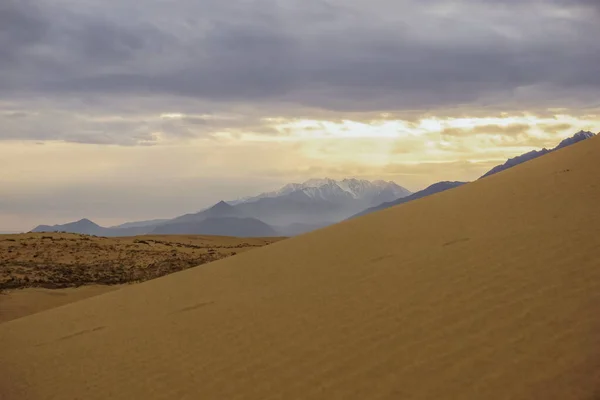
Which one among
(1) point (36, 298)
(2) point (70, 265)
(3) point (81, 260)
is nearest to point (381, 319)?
(1) point (36, 298)

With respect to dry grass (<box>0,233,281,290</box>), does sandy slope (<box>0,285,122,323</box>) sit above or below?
below

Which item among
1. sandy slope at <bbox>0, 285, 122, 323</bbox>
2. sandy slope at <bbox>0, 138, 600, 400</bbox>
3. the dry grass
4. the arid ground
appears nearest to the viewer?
sandy slope at <bbox>0, 138, 600, 400</bbox>

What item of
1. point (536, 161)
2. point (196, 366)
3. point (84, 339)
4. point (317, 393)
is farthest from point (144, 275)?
point (317, 393)

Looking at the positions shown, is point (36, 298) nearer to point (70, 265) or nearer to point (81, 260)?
point (70, 265)

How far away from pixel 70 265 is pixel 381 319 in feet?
69.8

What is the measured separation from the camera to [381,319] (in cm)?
738

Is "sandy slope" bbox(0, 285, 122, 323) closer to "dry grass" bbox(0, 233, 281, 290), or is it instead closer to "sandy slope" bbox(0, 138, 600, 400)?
"dry grass" bbox(0, 233, 281, 290)

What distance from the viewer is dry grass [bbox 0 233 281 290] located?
2219 centimetres

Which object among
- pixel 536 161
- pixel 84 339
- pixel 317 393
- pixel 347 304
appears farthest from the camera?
pixel 536 161

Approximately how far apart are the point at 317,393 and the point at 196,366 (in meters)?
2.28

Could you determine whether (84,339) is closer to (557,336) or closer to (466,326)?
(466,326)

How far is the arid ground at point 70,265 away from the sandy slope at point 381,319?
4.81m

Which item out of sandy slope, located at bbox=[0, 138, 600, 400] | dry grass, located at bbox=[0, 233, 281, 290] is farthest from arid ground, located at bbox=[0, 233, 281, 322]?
sandy slope, located at bbox=[0, 138, 600, 400]

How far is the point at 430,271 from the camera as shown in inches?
345
